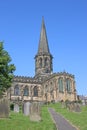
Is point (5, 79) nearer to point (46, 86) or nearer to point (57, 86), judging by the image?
point (57, 86)

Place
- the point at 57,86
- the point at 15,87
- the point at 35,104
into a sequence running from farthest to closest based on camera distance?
the point at 15,87 → the point at 57,86 → the point at 35,104

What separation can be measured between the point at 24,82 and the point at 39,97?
620 centimetres

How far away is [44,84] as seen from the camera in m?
73.8

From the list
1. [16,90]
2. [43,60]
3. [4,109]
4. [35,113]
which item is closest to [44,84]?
[16,90]

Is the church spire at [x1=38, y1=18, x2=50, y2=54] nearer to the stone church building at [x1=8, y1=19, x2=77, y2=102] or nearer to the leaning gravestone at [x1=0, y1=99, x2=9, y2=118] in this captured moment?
the stone church building at [x1=8, y1=19, x2=77, y2=102]

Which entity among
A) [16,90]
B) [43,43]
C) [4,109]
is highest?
[43,43]

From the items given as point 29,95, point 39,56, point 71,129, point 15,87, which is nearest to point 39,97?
point 29,95

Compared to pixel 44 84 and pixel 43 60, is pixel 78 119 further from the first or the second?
pixel 43 60

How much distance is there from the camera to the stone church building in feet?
224

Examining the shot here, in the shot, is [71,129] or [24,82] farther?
[24,82]

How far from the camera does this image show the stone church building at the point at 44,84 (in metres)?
68.1

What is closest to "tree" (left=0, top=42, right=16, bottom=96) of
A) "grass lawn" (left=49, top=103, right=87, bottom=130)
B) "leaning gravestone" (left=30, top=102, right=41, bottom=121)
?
"grass lawn" (left=49, top=103, right=87, bottom=130)

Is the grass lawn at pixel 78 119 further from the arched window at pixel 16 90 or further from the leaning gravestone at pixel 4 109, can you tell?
the arched window at pixel 16 90

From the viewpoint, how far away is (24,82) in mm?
74250
